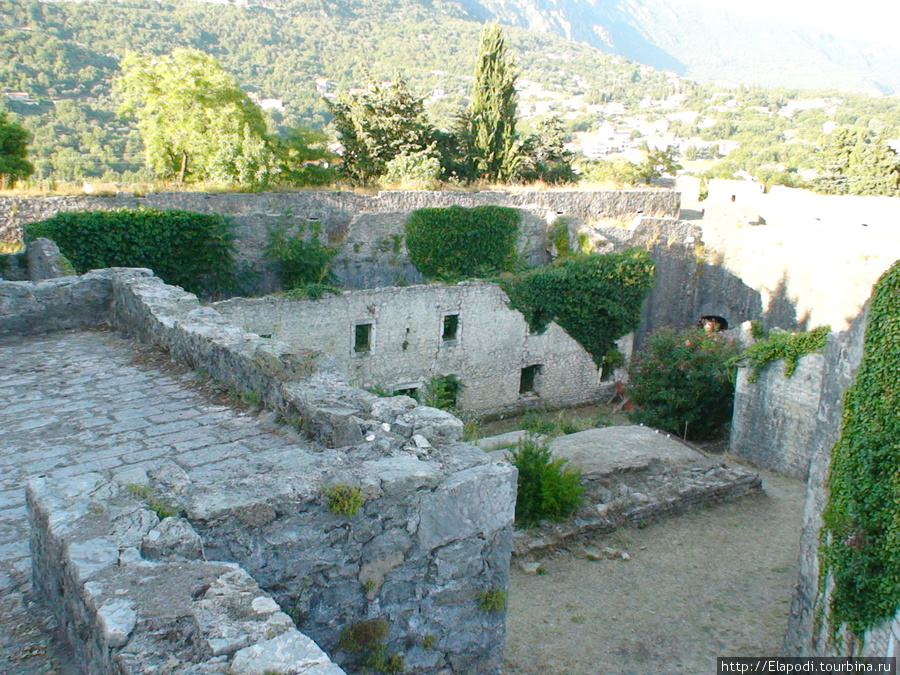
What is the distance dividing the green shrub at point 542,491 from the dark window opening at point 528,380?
8947 mm

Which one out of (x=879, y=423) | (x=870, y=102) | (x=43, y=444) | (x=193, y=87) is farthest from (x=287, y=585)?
(x=870, y=102)

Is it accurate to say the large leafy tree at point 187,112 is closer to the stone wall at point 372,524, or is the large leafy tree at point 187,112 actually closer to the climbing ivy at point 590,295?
the climbing ivy at point 590,295

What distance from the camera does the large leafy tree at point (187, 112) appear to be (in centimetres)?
2403

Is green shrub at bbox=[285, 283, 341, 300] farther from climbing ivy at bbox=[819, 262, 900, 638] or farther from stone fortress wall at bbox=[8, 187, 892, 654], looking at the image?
climbing ivy at bbox=[819, 262, 900, 638]

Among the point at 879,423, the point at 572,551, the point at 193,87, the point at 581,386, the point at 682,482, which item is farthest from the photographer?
the point at 193,87

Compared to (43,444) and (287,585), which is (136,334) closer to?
(43,444)

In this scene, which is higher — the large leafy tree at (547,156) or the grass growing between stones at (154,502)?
the large leafy tree at (547,156)

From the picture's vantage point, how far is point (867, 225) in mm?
20656

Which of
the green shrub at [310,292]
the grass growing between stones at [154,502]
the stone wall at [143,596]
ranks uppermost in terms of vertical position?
the grass growing between stones at [154,502]

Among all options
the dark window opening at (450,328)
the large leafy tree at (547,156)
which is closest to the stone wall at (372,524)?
the dark window opening at (450,328)

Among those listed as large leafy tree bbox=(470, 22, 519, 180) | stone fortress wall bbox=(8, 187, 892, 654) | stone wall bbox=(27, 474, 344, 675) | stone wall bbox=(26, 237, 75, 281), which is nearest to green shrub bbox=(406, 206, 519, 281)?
stone fortress wall bbox=(8, 187, 892, 654)

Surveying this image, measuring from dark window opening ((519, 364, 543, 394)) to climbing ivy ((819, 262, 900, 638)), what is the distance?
41.1 ft

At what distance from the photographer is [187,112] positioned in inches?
984

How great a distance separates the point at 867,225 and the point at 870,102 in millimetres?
118028
